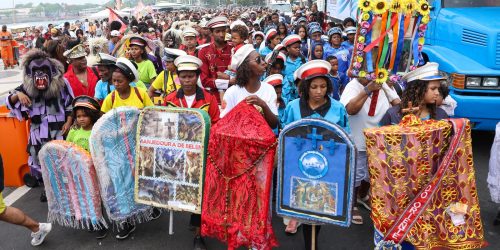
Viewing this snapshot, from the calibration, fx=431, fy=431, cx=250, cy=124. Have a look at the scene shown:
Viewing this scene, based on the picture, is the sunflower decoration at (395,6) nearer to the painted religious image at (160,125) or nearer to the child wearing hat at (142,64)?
the painted religious image at (160,125)

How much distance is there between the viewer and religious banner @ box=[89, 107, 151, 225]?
3801 millimetres

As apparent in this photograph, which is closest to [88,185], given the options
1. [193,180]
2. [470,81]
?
[193,180]

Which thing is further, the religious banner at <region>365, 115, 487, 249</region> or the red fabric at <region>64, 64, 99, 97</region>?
the red fabric at <region>64, 64, 99, 97</region>

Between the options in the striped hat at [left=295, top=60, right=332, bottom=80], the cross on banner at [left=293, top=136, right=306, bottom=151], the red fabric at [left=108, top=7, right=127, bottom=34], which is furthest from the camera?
the red fabric at [left=108, top=7, right=127, bottom=34]

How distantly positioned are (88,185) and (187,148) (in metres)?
1.06

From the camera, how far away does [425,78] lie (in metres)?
3.47

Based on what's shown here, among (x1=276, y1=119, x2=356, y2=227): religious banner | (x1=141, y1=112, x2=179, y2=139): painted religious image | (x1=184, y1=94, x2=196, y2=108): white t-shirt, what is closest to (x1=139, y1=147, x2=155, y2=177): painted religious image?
(x1=141, y1=112, x2=179, y2=139): painted religious image

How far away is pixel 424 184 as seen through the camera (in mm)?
3018

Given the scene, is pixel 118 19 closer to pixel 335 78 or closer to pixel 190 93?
pixel 335 78

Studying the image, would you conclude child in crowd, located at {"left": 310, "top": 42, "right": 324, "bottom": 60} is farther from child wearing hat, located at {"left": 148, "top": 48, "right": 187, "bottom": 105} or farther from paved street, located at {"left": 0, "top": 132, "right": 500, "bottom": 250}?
paved street, located at {"left": 0, "top": 132, "right": 500, "bottom": 250}

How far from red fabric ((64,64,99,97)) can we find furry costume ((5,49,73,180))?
397 millimetres

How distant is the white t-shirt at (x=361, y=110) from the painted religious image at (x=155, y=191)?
1.79 m

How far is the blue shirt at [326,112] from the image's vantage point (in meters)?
3.49

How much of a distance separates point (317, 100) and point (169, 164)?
4.51 feet
